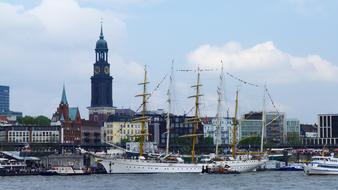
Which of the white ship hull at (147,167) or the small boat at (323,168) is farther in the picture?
the white ship hull at (147,167)

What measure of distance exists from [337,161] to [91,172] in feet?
127

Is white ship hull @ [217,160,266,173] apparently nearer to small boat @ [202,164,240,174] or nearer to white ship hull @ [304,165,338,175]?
small boat @ [202,164,240,174]

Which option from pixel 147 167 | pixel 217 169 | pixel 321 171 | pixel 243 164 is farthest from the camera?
pixel 243 164

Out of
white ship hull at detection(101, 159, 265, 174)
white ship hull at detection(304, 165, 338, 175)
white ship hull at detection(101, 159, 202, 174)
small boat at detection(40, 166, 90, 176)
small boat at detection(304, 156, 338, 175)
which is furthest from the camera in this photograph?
white ship hull at detection(101, 159, 265, 174)

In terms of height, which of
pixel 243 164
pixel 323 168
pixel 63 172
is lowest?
pixel 63 172

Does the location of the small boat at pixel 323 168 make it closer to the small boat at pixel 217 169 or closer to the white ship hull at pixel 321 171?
the white ship hull at pixel 321 171

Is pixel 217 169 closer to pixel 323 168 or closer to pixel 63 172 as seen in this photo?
pixel 323 168

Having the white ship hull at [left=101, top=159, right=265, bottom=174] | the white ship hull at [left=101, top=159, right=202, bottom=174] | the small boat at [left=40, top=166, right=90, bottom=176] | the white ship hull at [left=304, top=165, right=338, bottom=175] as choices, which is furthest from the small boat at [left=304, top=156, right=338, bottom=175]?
the small boat at [left=40, top=166, right=90, bottom=176]

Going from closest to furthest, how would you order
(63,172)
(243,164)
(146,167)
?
(63,172), (146,167), (243,164)

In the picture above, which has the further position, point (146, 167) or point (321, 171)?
point (146, 167)

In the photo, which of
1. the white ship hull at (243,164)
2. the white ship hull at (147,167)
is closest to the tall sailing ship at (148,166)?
the white ship hull at (147,167)

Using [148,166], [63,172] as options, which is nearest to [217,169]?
[148,166]

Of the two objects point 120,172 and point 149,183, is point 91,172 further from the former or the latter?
point 149,183

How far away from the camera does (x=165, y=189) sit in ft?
374
